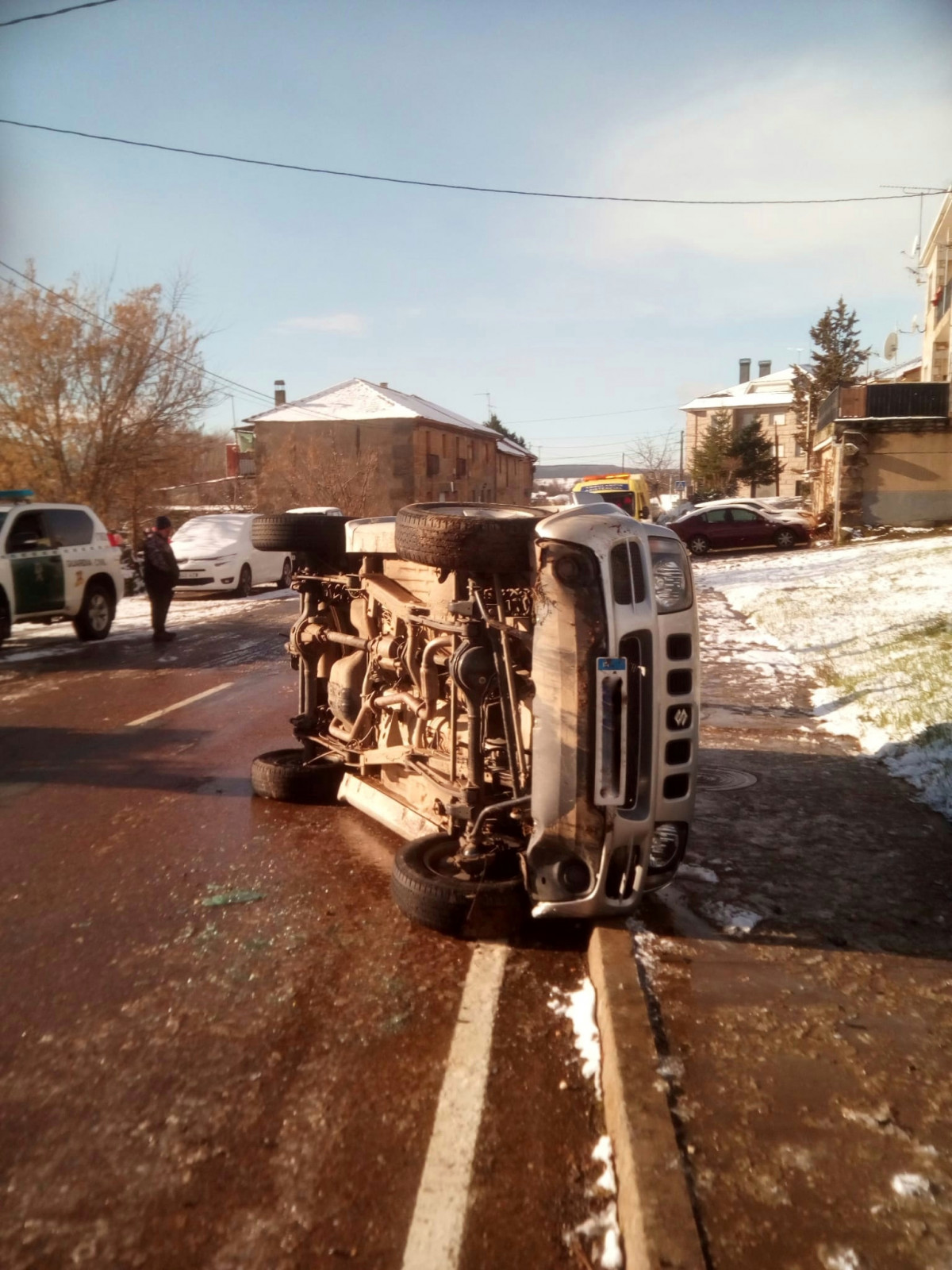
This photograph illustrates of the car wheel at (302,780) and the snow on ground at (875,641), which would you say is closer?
the car wheel at (302,780)

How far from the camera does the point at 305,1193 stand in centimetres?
271

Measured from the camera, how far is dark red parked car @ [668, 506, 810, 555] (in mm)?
31297

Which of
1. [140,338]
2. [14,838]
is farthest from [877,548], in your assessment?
[14,838]

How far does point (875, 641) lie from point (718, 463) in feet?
164

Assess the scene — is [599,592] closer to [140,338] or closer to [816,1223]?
[816,1223]

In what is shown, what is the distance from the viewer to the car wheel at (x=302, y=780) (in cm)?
634

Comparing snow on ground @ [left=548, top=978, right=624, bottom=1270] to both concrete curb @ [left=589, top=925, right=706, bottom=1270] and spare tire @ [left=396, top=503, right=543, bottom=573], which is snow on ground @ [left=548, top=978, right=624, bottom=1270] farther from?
spare tire @ [left=396, top=503, right=543, bottom=573]

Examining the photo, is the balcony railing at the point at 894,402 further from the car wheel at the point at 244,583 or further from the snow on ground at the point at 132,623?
the car wheel at the point at 244,583

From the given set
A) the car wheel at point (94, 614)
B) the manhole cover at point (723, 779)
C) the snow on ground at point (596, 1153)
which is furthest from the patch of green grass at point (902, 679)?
the car wheel at point (94, 614)

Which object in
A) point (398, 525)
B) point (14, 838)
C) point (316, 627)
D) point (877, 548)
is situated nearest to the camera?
point (398, 525)

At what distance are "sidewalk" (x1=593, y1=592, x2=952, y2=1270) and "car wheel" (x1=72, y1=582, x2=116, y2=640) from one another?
1150 cm

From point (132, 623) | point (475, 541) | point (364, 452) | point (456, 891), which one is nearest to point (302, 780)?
Result: point (456, 891)

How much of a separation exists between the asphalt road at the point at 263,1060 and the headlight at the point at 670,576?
4.91ft

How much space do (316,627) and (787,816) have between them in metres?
3.13
